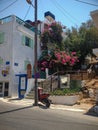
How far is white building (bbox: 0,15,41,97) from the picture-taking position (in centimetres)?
2381

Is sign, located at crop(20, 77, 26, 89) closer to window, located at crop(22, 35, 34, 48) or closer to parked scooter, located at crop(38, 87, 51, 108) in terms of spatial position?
window, located at crop(22, 35, 34, 48)

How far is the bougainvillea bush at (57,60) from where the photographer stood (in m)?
26.0

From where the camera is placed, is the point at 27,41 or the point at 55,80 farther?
the point at 27,41

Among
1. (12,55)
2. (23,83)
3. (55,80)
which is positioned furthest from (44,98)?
(12,55)

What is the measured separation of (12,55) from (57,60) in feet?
18.9

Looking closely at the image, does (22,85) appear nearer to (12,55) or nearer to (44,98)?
(12,55)

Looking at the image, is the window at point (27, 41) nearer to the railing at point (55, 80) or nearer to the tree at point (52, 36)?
the tree at point (52, 36)

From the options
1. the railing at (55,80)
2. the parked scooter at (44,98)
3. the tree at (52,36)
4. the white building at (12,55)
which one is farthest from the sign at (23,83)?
the tree at (52,36)

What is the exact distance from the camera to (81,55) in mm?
29109

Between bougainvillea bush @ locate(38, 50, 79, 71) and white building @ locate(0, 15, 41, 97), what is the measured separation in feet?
8.35

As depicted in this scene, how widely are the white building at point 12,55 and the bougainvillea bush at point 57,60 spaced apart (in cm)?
255

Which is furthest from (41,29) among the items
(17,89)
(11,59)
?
(17,89)

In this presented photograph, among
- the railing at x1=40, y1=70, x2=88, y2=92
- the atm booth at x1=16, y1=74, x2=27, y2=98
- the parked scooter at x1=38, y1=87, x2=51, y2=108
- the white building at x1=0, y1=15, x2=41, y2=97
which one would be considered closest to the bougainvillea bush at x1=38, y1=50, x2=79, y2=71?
the railing at x1=40, y1=70, x2=88, y2=92

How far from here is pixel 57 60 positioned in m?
26.1
